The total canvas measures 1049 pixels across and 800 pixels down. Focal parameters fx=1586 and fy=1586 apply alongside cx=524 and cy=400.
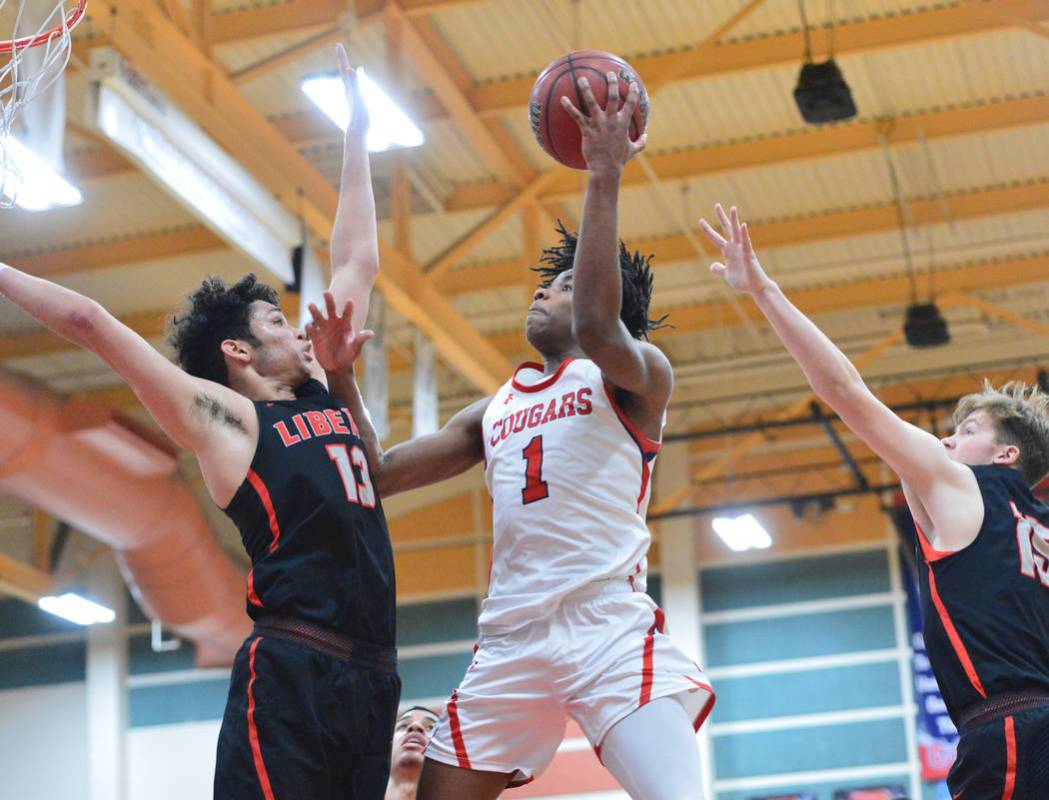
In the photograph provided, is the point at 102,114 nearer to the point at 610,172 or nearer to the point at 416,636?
the point at 610,172

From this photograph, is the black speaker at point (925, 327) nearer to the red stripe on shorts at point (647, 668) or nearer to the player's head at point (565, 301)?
the player's head at point (565, 301)

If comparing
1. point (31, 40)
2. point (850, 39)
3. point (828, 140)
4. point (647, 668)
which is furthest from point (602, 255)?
point (828, 140)

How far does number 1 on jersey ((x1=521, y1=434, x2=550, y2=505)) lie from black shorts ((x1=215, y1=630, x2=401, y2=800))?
74 cm

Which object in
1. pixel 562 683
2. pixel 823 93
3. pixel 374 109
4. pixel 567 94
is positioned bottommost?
pixel 562 683

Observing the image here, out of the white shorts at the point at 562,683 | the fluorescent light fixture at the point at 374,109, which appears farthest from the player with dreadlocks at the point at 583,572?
the fluorescent light fixture at the point at 374,109

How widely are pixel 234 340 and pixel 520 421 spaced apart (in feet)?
3.13

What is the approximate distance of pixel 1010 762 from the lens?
15.8ft

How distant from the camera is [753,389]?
2078 cm

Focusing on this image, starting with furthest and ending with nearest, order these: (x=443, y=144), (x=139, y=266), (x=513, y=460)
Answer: (x=139, y=266), (x=443, y=144), (x=513, y=460)

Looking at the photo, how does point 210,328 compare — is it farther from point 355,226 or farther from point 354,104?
point 354,104

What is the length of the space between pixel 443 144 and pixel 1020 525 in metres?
11.4

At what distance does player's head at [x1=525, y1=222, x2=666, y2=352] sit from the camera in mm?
5168

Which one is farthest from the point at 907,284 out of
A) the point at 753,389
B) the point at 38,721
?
the point at 38,721

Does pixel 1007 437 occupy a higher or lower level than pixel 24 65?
lower
